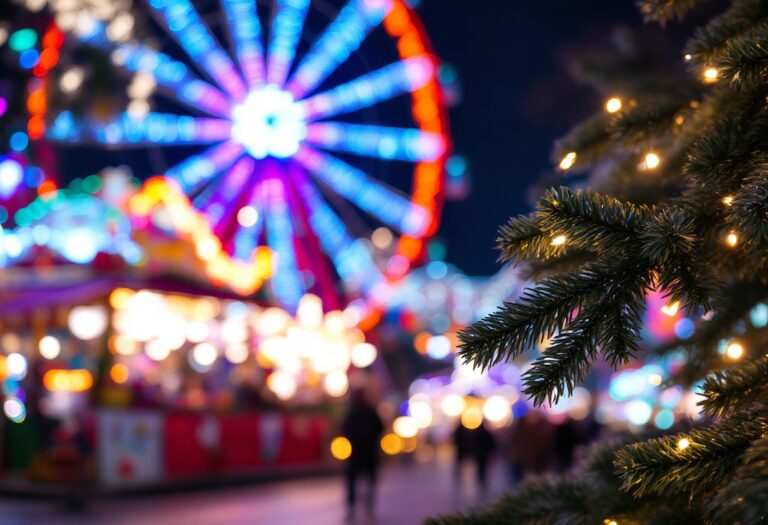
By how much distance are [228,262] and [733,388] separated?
15.2 m

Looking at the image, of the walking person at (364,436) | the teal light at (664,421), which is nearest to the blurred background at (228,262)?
the walking person at (364,436)

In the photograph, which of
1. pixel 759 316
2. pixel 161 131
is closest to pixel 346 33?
pixel 161 131

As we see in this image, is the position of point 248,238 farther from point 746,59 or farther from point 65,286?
point 746,59

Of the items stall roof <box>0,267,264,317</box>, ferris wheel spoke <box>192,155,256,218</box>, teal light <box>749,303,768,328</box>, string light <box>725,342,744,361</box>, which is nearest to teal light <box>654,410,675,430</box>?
string light <box>725,342,744,361</box>

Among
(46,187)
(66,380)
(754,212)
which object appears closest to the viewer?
(754,212)

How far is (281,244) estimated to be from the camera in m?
17.6

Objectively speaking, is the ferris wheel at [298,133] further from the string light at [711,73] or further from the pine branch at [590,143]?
the string light at [711,73]

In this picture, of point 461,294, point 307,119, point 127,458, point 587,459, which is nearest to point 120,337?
point 127,458

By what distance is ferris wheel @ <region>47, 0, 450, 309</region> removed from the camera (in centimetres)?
1647

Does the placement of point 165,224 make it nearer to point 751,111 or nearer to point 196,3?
point 196,3

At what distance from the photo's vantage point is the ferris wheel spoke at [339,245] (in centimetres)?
1781

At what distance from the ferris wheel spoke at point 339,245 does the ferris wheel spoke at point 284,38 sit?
2179mm

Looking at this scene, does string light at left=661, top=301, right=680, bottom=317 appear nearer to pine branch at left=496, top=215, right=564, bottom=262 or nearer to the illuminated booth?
pine branch at left=496, top=215, right=564, bottom=262

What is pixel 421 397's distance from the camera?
39438mm
